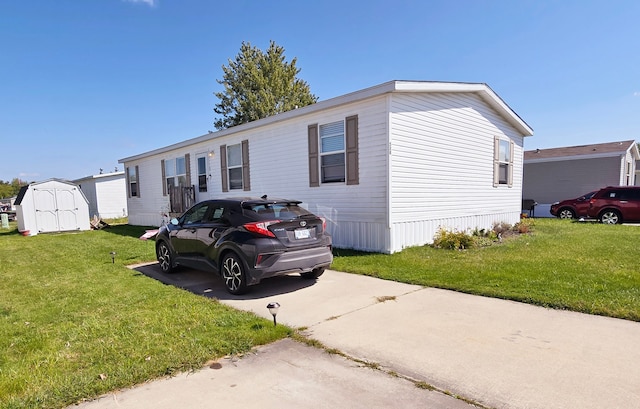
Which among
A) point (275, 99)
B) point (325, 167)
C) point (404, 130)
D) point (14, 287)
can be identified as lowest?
point (14, 287)

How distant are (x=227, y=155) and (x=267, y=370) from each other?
34.5 ft

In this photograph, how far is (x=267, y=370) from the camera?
9.96 ft

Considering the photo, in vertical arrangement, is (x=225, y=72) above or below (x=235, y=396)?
above

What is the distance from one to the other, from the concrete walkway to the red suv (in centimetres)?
1274

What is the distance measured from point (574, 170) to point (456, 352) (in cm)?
2039

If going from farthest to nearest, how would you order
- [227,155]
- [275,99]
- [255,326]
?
[275,99] → [227,155] → [255,326]

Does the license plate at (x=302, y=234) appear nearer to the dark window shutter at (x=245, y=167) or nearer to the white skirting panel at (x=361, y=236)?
the white skirting panel at (x=361, y=236)

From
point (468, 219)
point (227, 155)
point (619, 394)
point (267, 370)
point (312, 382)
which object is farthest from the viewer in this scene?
point (227, 155)

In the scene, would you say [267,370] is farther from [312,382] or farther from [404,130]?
[404,130]

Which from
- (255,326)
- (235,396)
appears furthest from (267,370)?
(255,326)

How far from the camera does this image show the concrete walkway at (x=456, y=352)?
2.55m

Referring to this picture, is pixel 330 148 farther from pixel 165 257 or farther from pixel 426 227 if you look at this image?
pixel 165 257

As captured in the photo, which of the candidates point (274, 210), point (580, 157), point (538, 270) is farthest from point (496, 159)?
point (580, 157)

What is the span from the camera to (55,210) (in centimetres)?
1669
